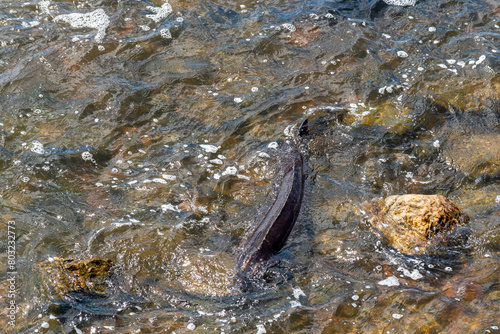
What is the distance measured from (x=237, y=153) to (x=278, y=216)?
1587 millimetres

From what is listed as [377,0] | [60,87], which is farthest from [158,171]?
[377,0]

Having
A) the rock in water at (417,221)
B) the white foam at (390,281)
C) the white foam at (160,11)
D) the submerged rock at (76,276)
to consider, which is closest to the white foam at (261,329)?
the white foam at (390,281)

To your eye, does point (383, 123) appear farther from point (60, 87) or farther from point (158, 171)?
point (60, 87)

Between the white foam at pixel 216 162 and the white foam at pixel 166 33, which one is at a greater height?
the white foam at pixel 166 33

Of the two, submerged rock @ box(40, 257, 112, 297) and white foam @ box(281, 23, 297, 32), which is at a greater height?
white foam @ box(281, 23, 297, 32)

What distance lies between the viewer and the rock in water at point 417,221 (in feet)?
17.1

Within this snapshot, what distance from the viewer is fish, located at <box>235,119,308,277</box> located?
5039 millimetres

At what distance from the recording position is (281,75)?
7.95 metres

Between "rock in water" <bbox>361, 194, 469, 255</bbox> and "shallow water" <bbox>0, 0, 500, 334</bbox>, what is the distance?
165 millimetres

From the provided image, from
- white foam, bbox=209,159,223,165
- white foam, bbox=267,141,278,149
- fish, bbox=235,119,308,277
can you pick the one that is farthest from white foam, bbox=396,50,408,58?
white foam, bbox=209,159,223,165

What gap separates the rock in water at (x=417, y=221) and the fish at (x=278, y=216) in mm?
1113

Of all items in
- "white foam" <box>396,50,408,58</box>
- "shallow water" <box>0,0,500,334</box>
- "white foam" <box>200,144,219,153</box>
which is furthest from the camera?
"white foam" <box>396,50,408,58</box>

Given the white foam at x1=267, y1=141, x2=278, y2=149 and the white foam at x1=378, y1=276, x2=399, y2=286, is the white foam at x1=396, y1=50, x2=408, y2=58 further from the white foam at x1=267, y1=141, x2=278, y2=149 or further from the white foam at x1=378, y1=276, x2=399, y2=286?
the white foam at x1=378, y1=276, x2=399, y2=286

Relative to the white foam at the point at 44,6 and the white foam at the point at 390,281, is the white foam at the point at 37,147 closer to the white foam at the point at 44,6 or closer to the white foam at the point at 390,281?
the white foam at the point at 44,6
